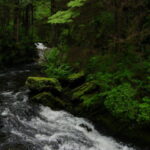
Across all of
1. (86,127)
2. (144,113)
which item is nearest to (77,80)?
(86,127)

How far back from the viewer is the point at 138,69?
31.6 ft

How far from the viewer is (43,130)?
8.02 metres

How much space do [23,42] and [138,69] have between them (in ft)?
46.5

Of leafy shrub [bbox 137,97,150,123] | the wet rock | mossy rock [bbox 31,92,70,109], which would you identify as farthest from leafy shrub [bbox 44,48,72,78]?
leafy shrub [bbox 137,97,150,123]

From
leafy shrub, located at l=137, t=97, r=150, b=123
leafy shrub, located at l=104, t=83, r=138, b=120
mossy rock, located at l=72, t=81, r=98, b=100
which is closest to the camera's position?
leafy shrub, located at l=137, t=97, r=150, b=123

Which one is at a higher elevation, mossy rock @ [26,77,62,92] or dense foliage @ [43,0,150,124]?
dense foliage @ [43,0,150,124]

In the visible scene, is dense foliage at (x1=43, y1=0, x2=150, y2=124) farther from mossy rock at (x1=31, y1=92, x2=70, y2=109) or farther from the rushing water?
the rushing water

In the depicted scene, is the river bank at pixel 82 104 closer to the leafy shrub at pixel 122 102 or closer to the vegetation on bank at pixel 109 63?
the vegetation on bank at pixel 109 63

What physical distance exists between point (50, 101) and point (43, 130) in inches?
89.8

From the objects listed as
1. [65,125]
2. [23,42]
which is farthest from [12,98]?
[23,42]

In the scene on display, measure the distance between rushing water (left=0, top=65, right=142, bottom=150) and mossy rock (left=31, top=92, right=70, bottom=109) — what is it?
35cm

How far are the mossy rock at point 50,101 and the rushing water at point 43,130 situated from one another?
350 millimetres

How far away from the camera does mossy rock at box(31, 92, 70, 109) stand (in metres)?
10.1

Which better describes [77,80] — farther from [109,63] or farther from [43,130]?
[43,130]
